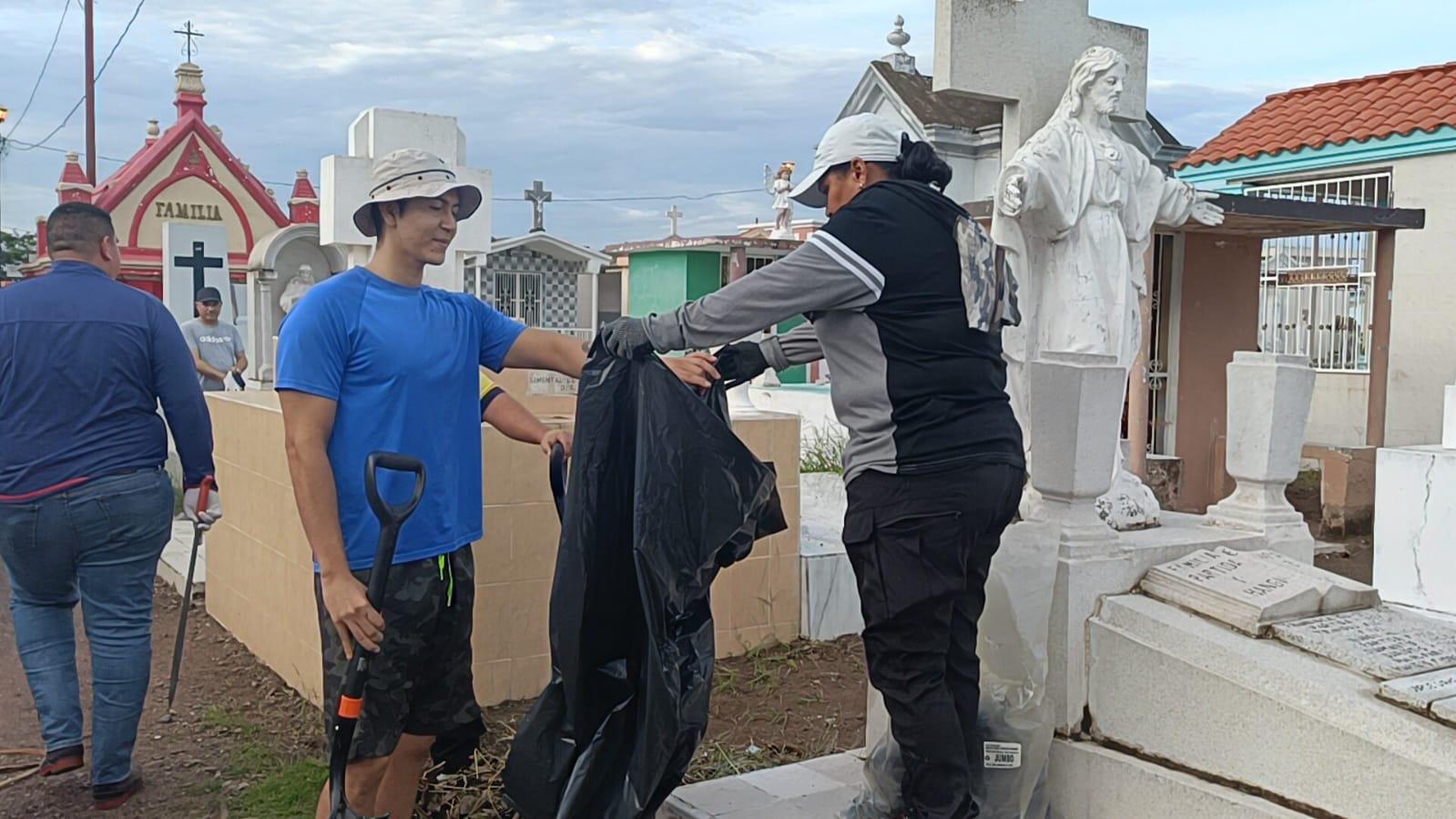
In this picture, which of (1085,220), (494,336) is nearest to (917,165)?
(494,336)

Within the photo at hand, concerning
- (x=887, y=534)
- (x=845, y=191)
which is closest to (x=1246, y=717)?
(x=887, y=534)

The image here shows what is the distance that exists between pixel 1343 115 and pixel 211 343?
418 inches

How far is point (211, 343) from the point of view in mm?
9414

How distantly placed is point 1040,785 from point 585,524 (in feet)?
4.76

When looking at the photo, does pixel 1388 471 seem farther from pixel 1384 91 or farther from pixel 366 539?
pixel 1384 91

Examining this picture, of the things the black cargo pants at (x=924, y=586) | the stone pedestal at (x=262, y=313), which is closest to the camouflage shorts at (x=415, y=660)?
the black cargo pants at (x=924, y=586)

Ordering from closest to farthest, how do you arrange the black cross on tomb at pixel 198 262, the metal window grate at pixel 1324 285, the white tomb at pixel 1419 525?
the white tomb at pixel 1419 525, the metal window grate at pixel 1324 285, the black cross on tomb at pixel 198 262

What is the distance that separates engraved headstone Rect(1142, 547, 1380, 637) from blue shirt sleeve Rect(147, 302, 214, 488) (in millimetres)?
2987

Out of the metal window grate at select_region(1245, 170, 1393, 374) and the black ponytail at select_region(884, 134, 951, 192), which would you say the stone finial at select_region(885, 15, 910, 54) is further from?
the black ponytail at select_region(884, 134, 951, 192)

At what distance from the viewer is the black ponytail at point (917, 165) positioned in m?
2.97

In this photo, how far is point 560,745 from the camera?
3.16 metres

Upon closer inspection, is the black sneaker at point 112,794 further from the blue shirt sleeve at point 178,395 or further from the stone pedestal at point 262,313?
the stone pedestal at point 262,313

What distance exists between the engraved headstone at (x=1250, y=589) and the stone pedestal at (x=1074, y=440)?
198 millimetres

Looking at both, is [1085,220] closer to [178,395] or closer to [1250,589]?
[1250,589]
